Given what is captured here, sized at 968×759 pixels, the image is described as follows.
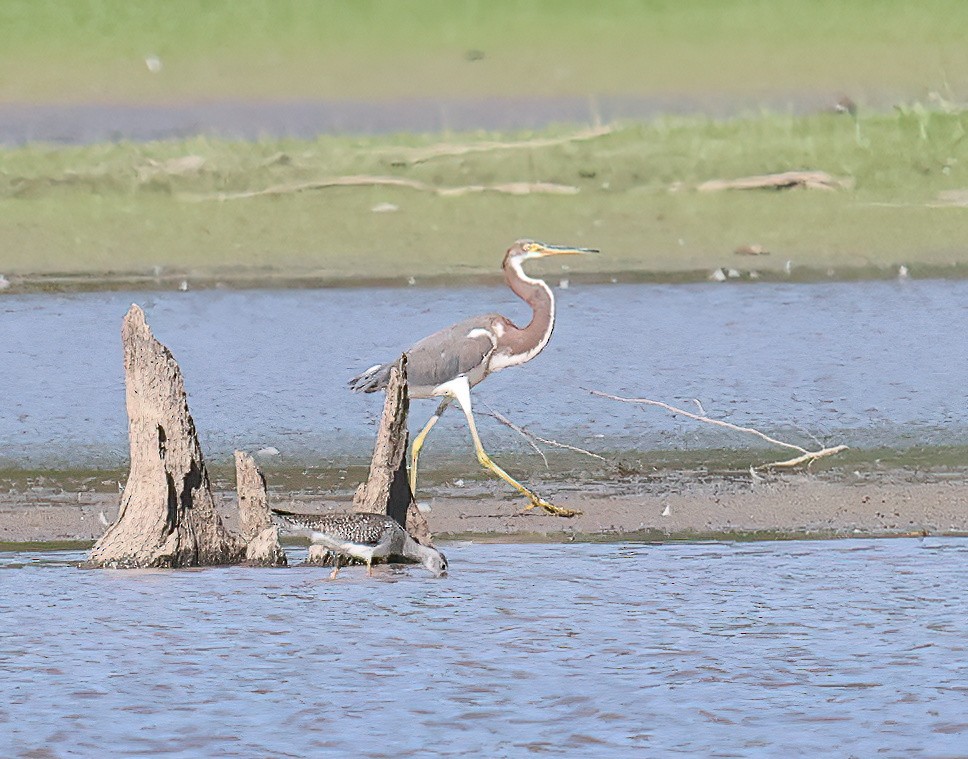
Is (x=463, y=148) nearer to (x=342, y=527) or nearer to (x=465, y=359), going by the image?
(x=465, y=359)

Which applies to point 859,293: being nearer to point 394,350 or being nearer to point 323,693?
point 394,350

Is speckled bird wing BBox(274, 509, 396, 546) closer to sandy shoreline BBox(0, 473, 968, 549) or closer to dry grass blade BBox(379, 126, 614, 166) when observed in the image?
sandy shoreline BBox(0, 473, 968, 549)

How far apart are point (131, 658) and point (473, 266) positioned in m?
9.00

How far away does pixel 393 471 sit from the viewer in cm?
835

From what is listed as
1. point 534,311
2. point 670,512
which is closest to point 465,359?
point 534,311

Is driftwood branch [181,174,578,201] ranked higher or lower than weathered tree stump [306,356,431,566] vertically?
higher

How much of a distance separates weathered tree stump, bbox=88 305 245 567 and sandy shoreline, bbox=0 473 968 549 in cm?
84

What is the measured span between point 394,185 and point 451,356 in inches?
324

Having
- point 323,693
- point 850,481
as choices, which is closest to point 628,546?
point 850,481

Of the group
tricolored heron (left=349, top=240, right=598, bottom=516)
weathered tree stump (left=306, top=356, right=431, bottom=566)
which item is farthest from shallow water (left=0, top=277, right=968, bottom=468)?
weathered tree stump (left=306, top=356, right=431, bottom=566)

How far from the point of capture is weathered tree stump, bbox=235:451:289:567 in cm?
820

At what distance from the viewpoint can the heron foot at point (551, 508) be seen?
9266 mm

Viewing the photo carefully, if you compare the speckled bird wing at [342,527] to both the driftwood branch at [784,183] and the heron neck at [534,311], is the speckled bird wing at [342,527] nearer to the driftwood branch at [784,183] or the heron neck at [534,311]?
the heron neck at [534,311]

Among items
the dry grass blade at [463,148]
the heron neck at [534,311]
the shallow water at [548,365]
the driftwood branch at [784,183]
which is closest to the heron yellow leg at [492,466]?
the heron neck at [534,311]
